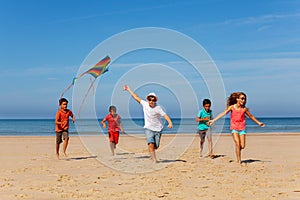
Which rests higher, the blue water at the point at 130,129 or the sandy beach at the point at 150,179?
the blue water at the point at 130,129

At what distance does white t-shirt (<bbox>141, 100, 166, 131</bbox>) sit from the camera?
38.8ft

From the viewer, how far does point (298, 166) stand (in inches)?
471

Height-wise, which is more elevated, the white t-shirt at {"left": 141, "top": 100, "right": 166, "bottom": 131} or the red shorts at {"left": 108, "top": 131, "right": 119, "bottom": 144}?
the white t-shirt at {"left": 141, "top": 100, "right": 166, "bottom": 131}

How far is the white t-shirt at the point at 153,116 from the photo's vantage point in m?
11.8

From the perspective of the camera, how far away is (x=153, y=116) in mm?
11883

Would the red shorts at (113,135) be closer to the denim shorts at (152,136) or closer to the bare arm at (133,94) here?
the denim shorts at (152,136)

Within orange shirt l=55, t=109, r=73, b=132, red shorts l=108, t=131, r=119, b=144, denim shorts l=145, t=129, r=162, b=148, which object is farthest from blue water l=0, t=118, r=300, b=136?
denim shorts l=145, t=129, r=162, b=148

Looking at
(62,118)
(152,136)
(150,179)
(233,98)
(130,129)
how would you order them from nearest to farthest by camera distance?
1. (150,179)
2. (152,136)
3. (233,98)
4. (62,118)
5. (130,129)

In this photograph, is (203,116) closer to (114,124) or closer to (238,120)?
(238,120)

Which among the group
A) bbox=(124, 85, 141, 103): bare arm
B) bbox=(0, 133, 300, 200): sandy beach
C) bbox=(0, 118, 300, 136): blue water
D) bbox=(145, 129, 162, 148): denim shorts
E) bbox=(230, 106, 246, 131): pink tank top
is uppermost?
bbox=(0, 118, 300, 136): blue water

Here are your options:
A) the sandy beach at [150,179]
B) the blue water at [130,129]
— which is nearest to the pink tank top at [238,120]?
the sandy beach at [150,179]

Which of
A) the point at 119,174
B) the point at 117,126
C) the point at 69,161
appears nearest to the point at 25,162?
the point at 69,161

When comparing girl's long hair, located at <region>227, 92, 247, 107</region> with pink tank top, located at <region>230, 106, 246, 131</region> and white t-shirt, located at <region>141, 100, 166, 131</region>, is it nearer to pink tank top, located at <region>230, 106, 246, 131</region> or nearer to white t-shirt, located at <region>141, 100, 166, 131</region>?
pink tank top, located at <region>230, 106, 246, 131</region>

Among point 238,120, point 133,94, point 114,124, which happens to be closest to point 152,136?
point 133,94
